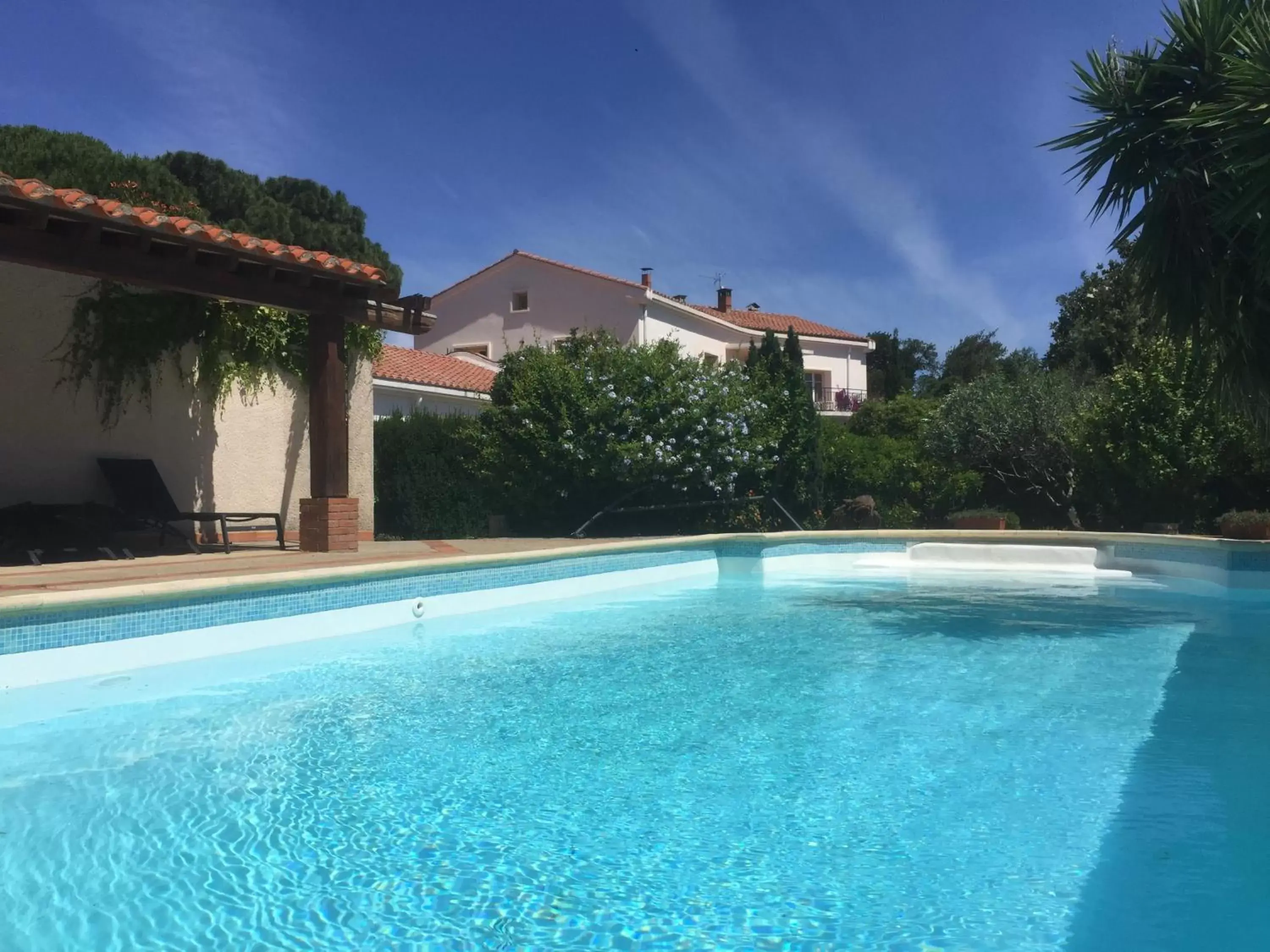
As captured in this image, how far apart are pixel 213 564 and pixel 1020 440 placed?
49.5 feet

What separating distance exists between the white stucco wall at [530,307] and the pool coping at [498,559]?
17.3m

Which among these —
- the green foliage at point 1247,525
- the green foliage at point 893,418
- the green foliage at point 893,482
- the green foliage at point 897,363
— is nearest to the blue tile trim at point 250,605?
the green foliage at point 893,482

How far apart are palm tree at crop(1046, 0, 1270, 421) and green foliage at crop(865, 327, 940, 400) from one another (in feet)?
131

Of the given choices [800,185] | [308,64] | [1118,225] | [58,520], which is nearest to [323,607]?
[58,520]

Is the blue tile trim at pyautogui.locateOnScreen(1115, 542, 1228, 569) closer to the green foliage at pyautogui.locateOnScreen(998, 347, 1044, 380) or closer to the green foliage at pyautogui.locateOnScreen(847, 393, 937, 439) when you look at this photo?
the green foliage at pyautogui.locateOnScreen(998, 347, 1044, 380)

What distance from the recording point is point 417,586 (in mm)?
8750

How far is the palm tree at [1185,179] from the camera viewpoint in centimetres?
858

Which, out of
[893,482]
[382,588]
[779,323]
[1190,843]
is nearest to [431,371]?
[893,482]

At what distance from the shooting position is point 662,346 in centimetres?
1557

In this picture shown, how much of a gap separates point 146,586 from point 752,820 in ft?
15.1

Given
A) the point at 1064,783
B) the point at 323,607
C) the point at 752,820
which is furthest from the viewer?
the point at 323,607

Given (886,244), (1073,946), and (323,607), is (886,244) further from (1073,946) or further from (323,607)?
(1073,946)

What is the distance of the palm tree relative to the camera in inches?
338

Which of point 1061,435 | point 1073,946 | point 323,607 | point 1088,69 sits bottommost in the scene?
point 1073,946
